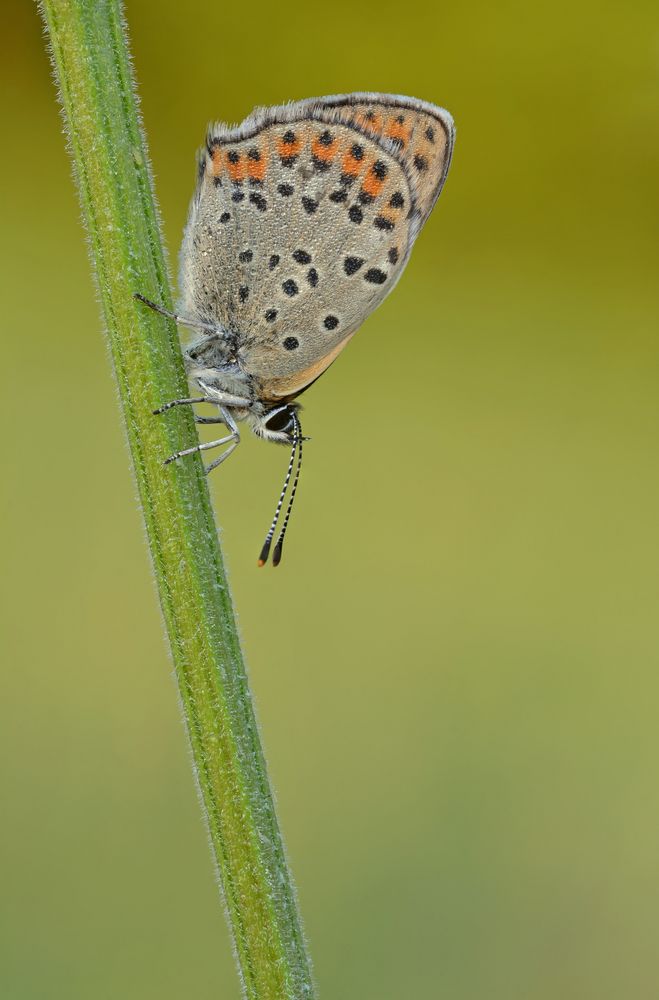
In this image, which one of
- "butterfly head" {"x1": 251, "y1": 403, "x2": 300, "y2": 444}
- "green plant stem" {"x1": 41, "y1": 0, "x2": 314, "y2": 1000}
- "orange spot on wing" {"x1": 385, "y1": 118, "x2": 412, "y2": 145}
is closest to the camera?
"green plant stem" {"x1": 41, "y1": 0, "x2": 314, "y2": 1000}

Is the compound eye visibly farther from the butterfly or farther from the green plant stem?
the green plant stem

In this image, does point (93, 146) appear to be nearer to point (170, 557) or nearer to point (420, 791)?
point (170, 557)

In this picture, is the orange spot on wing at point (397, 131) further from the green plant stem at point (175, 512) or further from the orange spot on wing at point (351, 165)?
the green plant stem at point (175, 512)

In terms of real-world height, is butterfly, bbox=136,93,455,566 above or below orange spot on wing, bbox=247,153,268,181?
below

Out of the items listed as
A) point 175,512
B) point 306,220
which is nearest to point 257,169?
point 306,220

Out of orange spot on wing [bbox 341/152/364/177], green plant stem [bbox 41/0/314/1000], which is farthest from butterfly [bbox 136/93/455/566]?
green plant stem [bbox 41/0/314/1000]

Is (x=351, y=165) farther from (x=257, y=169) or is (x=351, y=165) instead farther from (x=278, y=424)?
(x=278, y=424)

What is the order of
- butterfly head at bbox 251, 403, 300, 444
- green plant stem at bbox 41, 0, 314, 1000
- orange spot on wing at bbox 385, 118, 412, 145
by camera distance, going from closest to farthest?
green plant stem at bbox 41, 0, 314, 1000, orange spot on wing at bbox 385, 118, 412, 145, butterfly head at bbox 251, 403, 300, 444
